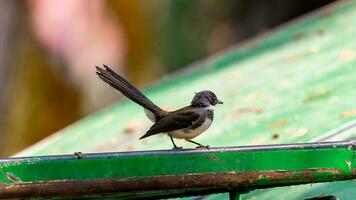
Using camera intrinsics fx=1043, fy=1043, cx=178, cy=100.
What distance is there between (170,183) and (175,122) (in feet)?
3.45

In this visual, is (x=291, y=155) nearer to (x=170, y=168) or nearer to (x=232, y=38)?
(x=170, y=168)

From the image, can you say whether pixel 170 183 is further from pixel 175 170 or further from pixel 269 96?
pixel 269 96

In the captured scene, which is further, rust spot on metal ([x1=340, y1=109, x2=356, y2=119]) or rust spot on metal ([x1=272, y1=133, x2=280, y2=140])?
rust spot on metal ([x1=272, y1=133, x2=280, y2=140])

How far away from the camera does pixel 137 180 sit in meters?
3.82

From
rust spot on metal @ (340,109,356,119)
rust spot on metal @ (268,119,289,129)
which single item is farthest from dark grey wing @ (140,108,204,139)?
rust spot on metal @ (268,119,289,129)

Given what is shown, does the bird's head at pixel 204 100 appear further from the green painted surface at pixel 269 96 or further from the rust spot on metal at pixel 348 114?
the rust spot on metal at pixel 348 114

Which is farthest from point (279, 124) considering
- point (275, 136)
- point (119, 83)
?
point (119, 83)

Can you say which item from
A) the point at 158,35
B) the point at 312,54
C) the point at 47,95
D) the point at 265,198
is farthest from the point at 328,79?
the point at 158,35

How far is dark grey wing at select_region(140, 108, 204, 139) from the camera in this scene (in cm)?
488

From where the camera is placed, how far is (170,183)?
3859 mm

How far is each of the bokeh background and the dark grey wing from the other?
24.0 feet

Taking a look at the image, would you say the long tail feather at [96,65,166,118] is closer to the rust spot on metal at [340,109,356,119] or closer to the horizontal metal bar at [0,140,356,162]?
the horizontal metal bar at [0,140,356,162]

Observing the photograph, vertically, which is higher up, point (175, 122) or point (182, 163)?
point (175, 122)

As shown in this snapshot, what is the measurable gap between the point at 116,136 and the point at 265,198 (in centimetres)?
294
